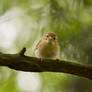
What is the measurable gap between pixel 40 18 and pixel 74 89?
1.24 metres

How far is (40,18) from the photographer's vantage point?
3.87m

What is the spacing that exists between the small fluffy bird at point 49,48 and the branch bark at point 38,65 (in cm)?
84

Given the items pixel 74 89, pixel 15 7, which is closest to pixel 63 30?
pixel 74 89

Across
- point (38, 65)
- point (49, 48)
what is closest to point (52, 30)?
point (49, 48)

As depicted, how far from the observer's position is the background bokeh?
134 inches

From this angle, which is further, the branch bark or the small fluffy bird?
the small fluffy bird

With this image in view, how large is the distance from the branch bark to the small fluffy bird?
2.76 ft

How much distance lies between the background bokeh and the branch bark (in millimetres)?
729

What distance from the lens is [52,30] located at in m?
3.63

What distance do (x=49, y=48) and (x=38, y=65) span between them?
1.04m

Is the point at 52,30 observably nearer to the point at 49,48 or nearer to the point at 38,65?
the point at 49,48

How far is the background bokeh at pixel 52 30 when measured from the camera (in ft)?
11.1

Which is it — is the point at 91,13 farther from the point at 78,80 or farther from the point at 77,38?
the point at 78,80

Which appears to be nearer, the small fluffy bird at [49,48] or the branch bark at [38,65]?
the branch bark at [38,65]
